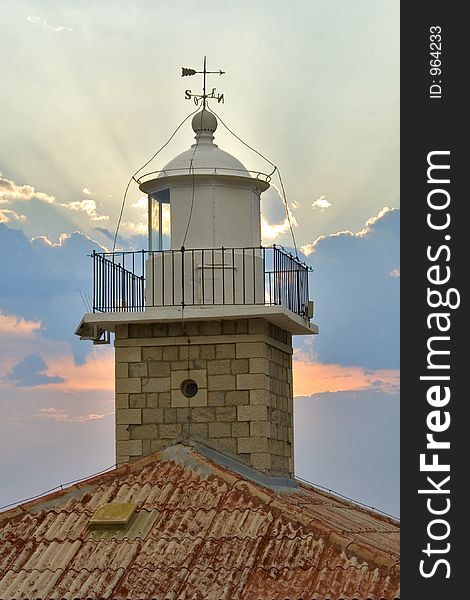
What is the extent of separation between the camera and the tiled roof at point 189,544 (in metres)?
17.0

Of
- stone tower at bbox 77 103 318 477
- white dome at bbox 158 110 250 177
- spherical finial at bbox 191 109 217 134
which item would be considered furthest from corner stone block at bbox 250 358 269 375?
spherical finial at bbox 191 109 217 134

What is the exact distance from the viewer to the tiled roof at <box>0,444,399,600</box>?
55.8 ft

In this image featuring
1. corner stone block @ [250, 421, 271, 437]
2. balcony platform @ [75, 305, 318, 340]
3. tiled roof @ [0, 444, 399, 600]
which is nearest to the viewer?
tiled roof @ [0, 444, 399, 600]

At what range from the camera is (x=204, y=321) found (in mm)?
20656

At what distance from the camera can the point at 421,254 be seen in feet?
52.5

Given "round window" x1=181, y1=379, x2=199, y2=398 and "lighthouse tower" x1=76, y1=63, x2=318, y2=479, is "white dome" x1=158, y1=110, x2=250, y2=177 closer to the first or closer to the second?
"lighthouse tower" x1=76, y1=63, x2=318, y2=479

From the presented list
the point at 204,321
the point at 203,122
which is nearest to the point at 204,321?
the point at 204,321

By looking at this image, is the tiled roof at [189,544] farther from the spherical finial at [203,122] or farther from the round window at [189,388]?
the spherical finial at [203,122]

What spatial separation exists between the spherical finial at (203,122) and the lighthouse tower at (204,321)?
0.03 m

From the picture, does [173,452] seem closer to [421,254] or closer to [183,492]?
[183,492]

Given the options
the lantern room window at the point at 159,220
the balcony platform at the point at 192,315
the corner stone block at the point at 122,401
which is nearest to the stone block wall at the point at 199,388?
the corner stone block at the point at 122,401

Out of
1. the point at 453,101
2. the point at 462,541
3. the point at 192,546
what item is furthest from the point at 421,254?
the point at 192,546

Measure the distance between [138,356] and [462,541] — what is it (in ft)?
22.0

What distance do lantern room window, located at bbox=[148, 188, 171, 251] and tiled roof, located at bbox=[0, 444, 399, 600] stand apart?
2989mm
